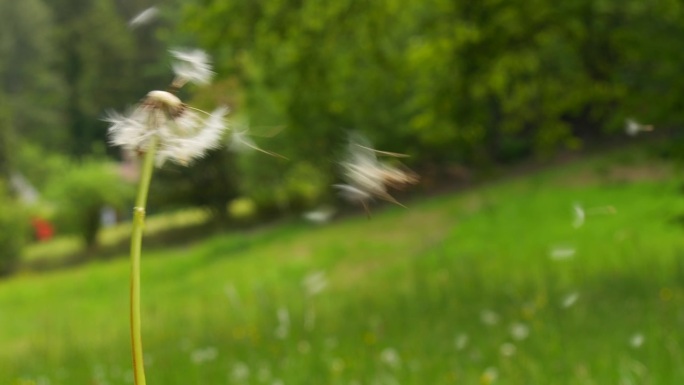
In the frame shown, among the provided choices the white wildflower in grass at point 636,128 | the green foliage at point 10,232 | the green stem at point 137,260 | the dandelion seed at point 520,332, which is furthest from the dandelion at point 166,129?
the green foliage at point 10,232

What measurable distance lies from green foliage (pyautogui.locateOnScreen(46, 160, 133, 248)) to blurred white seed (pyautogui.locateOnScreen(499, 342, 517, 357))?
26.6 metres

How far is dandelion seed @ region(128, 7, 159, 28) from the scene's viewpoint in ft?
2.05

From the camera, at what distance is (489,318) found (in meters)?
5.20

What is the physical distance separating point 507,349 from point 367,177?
3.59 m

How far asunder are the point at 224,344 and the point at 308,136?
1924 cm

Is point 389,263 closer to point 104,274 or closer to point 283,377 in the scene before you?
point 104,274

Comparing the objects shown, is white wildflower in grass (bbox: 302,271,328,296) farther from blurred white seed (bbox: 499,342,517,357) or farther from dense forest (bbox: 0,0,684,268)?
blurred white seed (bbox: 499,342,517,357)

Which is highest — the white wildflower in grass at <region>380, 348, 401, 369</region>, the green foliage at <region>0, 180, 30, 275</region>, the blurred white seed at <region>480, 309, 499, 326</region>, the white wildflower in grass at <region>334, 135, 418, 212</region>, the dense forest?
the green foliage at <region>0, 180, 30, 275</region>

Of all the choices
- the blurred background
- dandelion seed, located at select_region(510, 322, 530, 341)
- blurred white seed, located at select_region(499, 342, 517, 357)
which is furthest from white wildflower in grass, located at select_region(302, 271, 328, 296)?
dandelion seed, located at select_region(510, 322, 530, 341)

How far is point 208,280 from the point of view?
17.2 meters

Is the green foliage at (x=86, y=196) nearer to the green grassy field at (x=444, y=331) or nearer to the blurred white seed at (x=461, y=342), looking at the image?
the green grassy field at (x=444, y=331)

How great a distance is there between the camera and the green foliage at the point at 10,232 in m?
28.1

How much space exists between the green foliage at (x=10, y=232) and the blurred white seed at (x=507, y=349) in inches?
1042

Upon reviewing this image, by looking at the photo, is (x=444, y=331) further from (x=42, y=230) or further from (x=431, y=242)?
(x=42, y=230)
